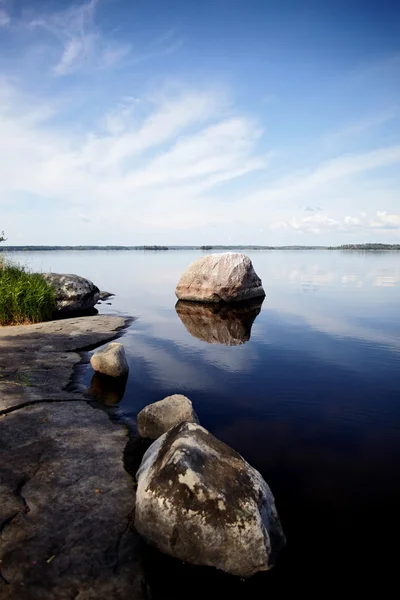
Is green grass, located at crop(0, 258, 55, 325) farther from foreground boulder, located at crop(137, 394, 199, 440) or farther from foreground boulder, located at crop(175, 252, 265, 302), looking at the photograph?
foreground boulder, located at crop(137, 394, 199, 440)

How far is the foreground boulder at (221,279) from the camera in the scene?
22.9 metres

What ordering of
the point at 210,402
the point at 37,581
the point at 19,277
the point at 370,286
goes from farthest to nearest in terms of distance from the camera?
the point at 370,286 < the point at 19,277 < the point at 210,402 < the point at 37,581

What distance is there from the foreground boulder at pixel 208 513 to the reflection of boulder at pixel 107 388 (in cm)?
424

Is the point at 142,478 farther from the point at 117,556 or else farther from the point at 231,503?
the point at 231,503

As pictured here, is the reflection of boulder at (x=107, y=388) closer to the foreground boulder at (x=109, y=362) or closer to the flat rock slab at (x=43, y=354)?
the foreground boulder at (x=109, y=362)

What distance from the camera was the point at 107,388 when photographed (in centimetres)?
899

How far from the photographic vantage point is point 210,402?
8391mm

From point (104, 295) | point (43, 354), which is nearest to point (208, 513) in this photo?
point (43, 354)

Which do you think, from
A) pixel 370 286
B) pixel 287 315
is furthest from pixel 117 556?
pixel 370 286

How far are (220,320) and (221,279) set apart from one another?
15.2 ft

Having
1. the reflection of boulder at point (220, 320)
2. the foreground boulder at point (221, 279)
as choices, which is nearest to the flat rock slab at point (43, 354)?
the reflection of boulder at point (220, 320)

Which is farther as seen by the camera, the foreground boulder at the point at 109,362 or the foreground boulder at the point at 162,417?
the foreground boulder at the point at 109,362

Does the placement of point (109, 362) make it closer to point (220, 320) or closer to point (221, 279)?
point (220, 320)

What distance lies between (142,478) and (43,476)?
153 cm
